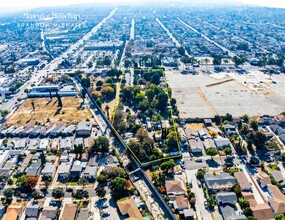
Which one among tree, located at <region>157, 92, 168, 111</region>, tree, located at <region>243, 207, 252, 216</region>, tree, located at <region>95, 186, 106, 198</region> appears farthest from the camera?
tree, located at <region>157, 92, 168, 111</region>

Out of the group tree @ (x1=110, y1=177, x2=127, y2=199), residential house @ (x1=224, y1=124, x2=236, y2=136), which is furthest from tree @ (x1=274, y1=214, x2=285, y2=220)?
residential house @ (x1=224, y1=124, x2=236, y2=136)

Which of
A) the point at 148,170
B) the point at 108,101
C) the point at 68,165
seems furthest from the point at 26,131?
the point at 148,170

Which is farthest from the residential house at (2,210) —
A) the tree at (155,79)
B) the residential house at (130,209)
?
the tree at (155,79)

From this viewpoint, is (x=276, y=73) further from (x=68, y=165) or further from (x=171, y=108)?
(x=68, y=165)

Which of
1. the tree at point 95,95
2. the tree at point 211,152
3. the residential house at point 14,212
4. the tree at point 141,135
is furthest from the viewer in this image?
the tree at point 95,95

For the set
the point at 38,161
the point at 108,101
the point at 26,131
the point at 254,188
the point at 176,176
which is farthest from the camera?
the point at 108,101

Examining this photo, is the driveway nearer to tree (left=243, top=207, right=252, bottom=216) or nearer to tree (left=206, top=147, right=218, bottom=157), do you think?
tree (left=243, top=207, right=252, bottom=216)

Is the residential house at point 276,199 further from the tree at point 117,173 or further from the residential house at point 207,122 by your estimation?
the tree at point 117,173
